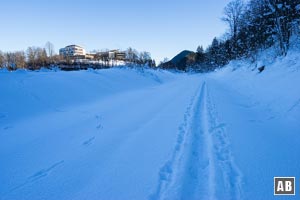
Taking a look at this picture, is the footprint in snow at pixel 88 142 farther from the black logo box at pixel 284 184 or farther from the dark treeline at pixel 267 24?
the dark treeline at pixel 267 24

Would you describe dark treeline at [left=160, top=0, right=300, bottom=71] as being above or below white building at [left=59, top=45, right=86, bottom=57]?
below

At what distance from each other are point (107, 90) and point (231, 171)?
11.4 metres

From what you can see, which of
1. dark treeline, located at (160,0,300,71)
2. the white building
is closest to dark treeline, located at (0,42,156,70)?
dark treeline, located at (160,0,300,71)

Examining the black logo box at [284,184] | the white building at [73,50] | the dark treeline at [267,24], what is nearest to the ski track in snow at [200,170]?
the black logo box at [284,184]

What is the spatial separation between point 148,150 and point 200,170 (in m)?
1.24

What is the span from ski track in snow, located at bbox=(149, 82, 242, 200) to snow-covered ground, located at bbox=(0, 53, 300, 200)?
0.01 meters

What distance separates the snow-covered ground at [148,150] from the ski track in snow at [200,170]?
15 millimetres

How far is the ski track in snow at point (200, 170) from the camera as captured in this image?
2.91m

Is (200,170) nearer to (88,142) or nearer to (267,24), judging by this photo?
(88,142)

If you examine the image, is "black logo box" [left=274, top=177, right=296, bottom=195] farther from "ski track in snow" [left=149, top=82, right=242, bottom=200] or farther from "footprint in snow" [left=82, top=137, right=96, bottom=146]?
"footprint in snow" [left=82, top=137, right=96, bottom=146]

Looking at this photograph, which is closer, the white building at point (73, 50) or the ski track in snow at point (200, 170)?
the ski track in snow at point (200, 170)

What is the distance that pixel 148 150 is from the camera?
14.2 feet

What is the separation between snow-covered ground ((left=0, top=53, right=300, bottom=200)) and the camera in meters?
3.09

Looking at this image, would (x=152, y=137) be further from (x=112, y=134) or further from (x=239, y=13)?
(x=239, y=13)
